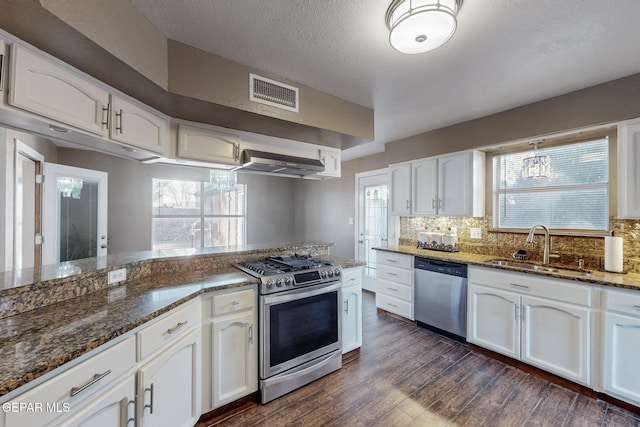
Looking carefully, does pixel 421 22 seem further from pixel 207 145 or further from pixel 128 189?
pixel 128 189

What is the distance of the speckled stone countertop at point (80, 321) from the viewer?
884 mm

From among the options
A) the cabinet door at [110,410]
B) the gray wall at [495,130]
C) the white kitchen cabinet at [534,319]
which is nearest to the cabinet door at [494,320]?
the white kitchen cabinet at [534,319]

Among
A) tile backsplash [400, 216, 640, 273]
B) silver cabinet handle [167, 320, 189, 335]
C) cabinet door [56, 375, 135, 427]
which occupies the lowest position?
cabinet door [56, 375, 135, 427]

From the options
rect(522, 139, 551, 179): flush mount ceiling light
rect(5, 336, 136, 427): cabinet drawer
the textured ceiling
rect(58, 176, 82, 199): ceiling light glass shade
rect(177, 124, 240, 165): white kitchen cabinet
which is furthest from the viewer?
rect(58, 176, 82, 199): ceiling light glass shade

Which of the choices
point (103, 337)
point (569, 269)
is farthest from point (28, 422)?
point (569, 269)

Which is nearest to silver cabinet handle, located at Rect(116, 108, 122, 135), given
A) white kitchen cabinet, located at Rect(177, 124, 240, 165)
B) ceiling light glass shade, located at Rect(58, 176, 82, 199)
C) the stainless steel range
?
white kitchen cabinet, located at Rect(177, 124, 240, 165)

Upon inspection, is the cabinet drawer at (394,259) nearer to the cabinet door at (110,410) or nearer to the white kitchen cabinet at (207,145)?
the white kitchen cabinet at (207,145)

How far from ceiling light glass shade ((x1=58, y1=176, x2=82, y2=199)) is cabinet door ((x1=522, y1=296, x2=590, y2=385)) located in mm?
5286

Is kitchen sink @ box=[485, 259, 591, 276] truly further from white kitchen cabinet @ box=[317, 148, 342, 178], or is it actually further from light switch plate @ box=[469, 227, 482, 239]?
white kitchen cabinet @ box=[317, 148, 342, 178]

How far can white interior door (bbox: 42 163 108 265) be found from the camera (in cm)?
326

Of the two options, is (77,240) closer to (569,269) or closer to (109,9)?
(109,9)

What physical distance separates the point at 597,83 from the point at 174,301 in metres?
3.58

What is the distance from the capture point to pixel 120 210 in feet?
13.9

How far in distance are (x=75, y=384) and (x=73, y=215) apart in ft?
11.7
